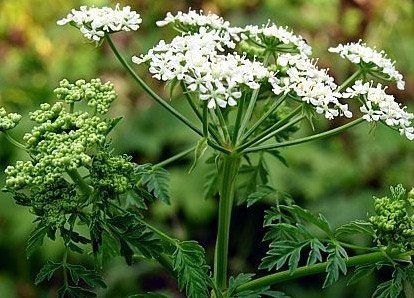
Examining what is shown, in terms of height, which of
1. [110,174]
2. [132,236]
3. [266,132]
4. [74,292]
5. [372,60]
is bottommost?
[74,292]

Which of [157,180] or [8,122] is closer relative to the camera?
[8,122]

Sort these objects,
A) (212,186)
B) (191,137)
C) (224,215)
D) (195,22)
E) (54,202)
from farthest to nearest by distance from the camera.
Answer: (191,137), (212,186), (195,22), (224,215), (54,202)

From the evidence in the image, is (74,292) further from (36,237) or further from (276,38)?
(276,38)

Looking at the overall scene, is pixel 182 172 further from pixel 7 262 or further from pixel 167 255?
pixel 167 255

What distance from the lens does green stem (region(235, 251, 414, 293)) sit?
1.56 metres

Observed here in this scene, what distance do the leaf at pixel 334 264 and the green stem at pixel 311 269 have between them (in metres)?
0.04

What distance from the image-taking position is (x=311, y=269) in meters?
1.61

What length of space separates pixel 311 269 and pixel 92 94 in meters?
0.58

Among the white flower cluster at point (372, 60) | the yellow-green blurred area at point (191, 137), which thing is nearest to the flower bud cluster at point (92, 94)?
the white flower cluster at point (372, 60)

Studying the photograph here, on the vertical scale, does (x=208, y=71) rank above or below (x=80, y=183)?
above

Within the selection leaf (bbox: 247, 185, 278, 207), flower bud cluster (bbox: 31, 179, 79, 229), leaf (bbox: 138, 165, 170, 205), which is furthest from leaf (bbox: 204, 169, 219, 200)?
flower bud cluster (bbox: 31, 179, 79, 229)

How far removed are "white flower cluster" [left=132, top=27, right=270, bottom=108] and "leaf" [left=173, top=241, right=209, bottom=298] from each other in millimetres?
290

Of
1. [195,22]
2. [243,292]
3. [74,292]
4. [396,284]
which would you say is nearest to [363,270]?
[396,284]

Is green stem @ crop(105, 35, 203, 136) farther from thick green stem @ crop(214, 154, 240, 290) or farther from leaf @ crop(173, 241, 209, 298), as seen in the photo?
leaf @ crop(173, 241, 209, 298)
